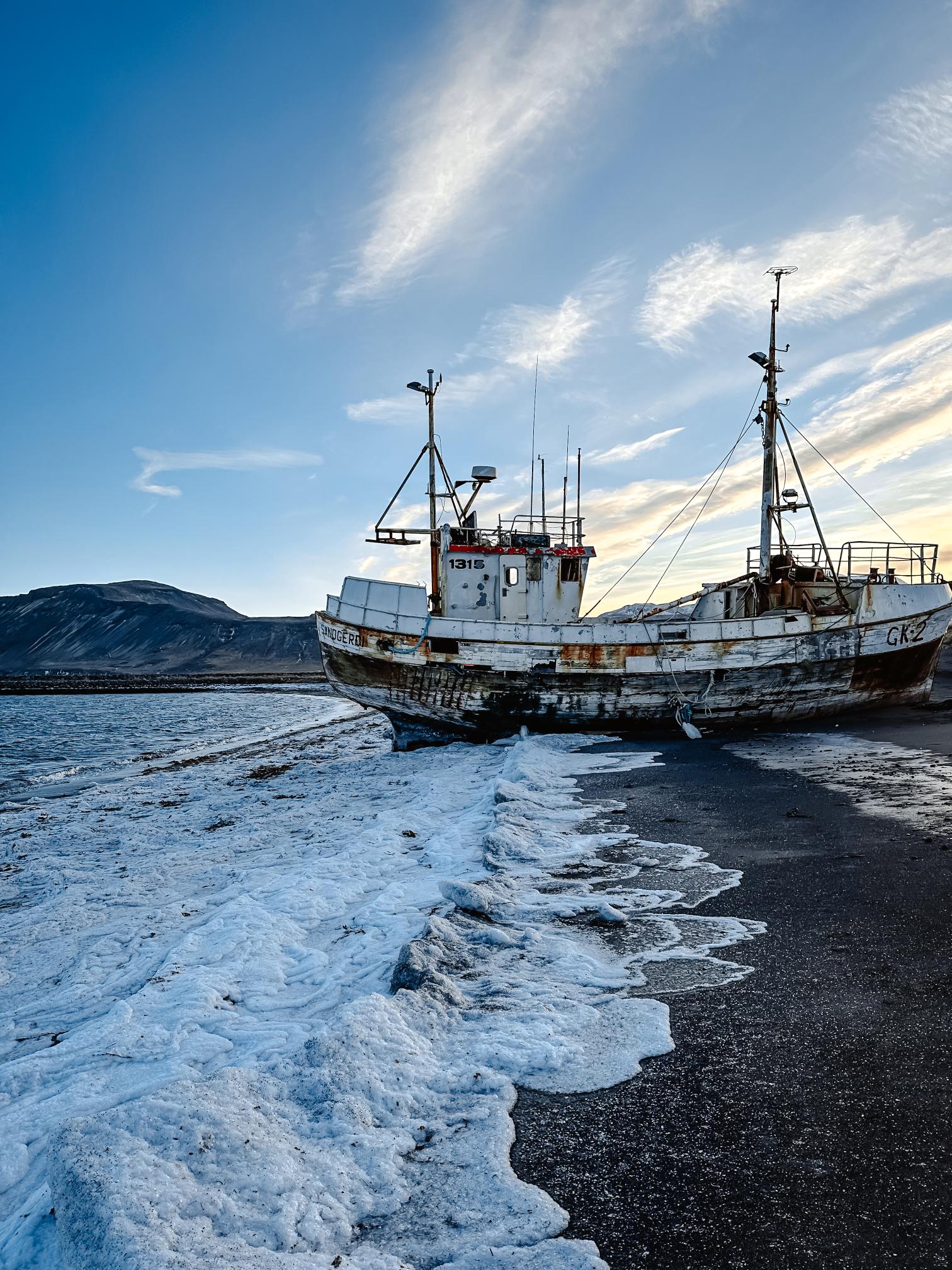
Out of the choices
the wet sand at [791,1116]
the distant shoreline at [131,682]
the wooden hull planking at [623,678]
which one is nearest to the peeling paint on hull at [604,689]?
the wooden hull planking at [623,678]

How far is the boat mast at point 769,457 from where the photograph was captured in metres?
18.9

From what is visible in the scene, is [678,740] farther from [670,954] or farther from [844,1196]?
[844,1196]

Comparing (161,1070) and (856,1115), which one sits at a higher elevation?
(856,1115)

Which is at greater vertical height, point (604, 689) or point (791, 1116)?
point (604, 689)

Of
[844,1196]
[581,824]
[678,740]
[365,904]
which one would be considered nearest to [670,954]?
[844,1196]

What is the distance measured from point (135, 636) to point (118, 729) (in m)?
116

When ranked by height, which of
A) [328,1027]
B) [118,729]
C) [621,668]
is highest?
[621,668]

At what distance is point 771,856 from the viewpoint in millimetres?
6070

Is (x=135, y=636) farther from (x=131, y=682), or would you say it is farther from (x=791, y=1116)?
(x=791, y=1116)

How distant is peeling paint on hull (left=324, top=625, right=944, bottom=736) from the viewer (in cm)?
1666

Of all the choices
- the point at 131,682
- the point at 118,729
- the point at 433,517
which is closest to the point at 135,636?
the point at 131,682

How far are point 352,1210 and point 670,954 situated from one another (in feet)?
8.45

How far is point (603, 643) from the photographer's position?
16562 mm

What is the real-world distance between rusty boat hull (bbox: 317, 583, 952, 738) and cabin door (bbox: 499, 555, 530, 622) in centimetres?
219
